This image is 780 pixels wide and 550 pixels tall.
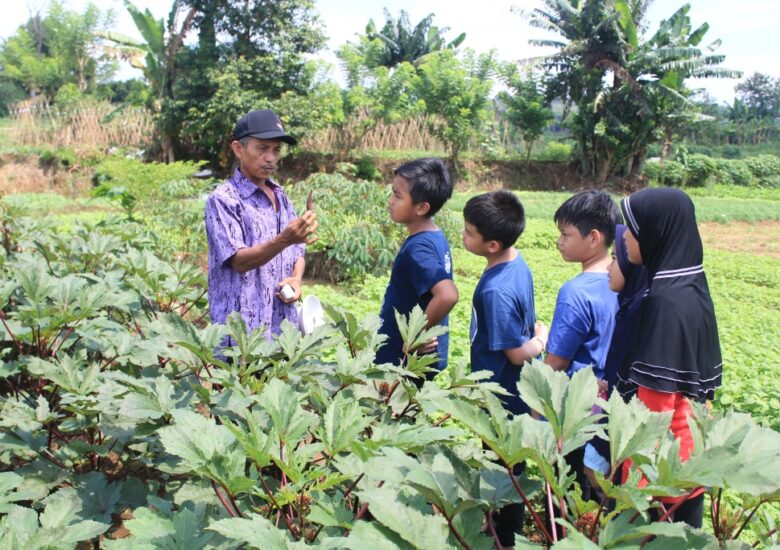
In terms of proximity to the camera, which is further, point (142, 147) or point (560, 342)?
point (142, 147)

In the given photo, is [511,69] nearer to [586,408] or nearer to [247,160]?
[247,160]

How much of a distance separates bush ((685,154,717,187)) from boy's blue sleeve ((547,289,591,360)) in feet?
82.5

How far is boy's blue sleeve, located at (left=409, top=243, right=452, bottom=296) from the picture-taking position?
2309 mm

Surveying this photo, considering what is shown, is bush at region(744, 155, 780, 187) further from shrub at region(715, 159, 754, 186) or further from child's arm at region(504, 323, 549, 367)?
child's arm at region(504, 323, 549, 367)

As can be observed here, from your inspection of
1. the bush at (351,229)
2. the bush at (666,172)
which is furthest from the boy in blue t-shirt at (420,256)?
the bush at (666,172)

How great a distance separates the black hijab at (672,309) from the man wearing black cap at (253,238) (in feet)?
3.53

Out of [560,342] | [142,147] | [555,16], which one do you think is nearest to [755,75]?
[555,16]

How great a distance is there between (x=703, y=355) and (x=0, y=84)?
40.8 meters

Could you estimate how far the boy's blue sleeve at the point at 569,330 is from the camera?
217 cm

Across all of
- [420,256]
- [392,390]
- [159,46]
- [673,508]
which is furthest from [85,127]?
[673,508]

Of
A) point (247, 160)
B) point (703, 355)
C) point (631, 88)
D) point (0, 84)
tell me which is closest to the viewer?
point (703, 355)

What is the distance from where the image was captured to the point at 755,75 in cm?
5212

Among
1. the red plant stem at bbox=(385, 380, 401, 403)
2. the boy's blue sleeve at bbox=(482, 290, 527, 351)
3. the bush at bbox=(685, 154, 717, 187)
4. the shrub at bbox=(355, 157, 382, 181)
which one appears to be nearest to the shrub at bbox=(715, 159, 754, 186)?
the bush at bbox=(685, 154, 717, 187)

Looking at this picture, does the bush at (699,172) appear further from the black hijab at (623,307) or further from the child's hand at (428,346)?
the child's hand at (428,346)
